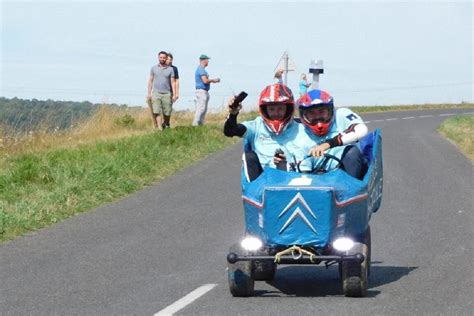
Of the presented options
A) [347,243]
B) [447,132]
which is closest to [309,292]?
[347,243]

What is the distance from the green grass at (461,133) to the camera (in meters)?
25.4

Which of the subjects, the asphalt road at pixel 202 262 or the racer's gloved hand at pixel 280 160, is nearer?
the asphalt road at pixel 202 262

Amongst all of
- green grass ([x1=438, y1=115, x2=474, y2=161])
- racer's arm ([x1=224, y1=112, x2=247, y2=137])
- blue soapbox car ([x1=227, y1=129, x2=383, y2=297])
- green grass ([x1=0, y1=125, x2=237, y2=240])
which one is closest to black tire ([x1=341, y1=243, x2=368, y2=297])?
blue soapbox car ([x1=227, y1=129, x2=383, y2=297])

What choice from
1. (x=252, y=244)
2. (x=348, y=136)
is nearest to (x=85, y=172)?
(x=348, y=136)

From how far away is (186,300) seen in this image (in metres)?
8.60

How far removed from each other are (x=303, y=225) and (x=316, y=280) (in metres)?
1.39

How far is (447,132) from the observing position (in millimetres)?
31500

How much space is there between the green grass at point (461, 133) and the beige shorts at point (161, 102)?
21.7ft

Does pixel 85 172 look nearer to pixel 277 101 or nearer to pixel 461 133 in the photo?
pixel 277 101

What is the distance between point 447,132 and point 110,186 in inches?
667

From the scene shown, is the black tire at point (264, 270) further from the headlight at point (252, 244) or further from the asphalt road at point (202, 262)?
the headlight at point (252, 244)

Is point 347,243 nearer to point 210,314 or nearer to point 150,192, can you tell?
point 210,314

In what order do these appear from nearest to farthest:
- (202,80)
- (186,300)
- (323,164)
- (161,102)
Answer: (186,300) → (323,164) → (161,102) → (202,80)

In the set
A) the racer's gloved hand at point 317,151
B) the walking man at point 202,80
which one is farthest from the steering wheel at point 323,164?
the walking man at point 202,80
